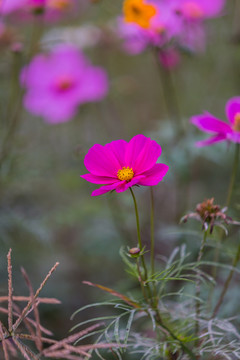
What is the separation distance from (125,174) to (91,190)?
0.97 metres

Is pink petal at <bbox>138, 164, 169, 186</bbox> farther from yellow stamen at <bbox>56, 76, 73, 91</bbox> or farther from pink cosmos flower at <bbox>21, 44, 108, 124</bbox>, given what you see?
yellow stamen at <bbox>56, 76, 73, 91</bbox>

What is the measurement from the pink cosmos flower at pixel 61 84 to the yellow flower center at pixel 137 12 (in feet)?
1.11

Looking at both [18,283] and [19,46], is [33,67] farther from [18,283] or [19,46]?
[18,283]

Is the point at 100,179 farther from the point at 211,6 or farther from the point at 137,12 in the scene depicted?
the point at 211,6

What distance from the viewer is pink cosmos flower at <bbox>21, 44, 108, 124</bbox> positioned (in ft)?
4.05

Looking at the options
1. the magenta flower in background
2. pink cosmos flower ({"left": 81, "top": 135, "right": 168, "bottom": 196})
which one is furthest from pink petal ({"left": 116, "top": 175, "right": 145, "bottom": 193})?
the magenta flower in background

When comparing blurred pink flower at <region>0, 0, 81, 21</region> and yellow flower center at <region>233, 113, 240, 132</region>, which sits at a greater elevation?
→ blurred pink flower at <region>0, 0, 81, 21</region>

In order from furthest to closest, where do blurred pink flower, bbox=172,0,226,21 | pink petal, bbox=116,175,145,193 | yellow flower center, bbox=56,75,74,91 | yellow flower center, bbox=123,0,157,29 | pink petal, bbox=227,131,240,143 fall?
yellow flower center, bbox=56,75,74,91 → blurred pink flower, bbox=172,0,226,21 → yellow flower center, bbox=123,0,157,29 → pink petal, bbox=227,131,240,143 → pink petal, bbox=116,175,145,193

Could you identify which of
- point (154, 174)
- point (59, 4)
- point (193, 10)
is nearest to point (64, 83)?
point (59, 4)

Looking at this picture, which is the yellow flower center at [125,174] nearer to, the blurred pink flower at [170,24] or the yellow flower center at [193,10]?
the blurred pink flower at [170,24]

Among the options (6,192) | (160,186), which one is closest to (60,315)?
(6,192)

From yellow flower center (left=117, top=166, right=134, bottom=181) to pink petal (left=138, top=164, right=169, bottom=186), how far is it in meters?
0.02

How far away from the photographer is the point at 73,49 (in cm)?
133

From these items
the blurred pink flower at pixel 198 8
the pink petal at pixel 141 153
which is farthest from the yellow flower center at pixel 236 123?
the blurred pink flower at pixel 198 8
